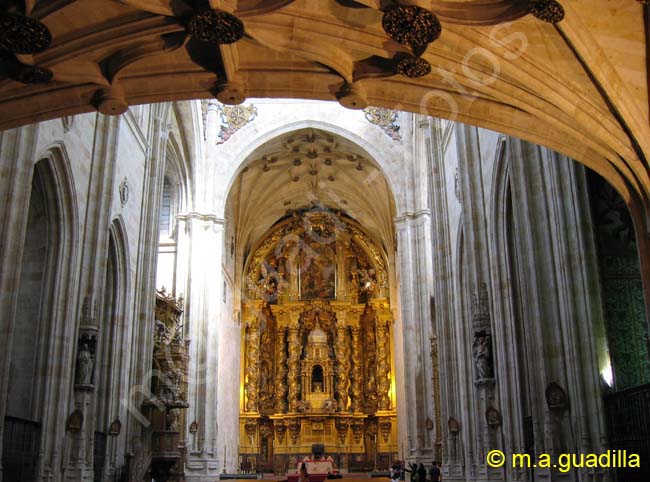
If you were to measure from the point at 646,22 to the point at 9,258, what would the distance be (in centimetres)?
934

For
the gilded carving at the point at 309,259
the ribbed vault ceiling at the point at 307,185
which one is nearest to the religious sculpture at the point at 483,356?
the ribbed vault ceiling at the point at 307,185

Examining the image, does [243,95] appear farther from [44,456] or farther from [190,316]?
[190,316]

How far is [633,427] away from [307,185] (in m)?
29.0

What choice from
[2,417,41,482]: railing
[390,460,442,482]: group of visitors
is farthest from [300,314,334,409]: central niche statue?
[2,417,41,482]: railing

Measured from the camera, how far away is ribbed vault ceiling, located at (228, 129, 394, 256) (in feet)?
110

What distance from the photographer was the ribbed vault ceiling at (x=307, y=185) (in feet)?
110

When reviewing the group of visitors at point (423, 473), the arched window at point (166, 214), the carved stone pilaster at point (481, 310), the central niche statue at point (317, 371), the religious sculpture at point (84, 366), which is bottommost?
the group of visitors at point (423, 473)

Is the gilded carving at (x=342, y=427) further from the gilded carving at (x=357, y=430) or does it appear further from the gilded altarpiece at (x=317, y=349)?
the gilded carving at (x=357, y=430)

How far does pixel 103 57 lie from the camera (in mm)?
9266

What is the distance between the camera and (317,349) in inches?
1581

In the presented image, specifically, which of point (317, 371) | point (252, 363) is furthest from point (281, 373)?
point (317, 371)

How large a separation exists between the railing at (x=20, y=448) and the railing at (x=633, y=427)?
938cm

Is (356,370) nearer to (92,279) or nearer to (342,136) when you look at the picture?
(342,136)

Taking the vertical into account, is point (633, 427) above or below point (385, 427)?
below
